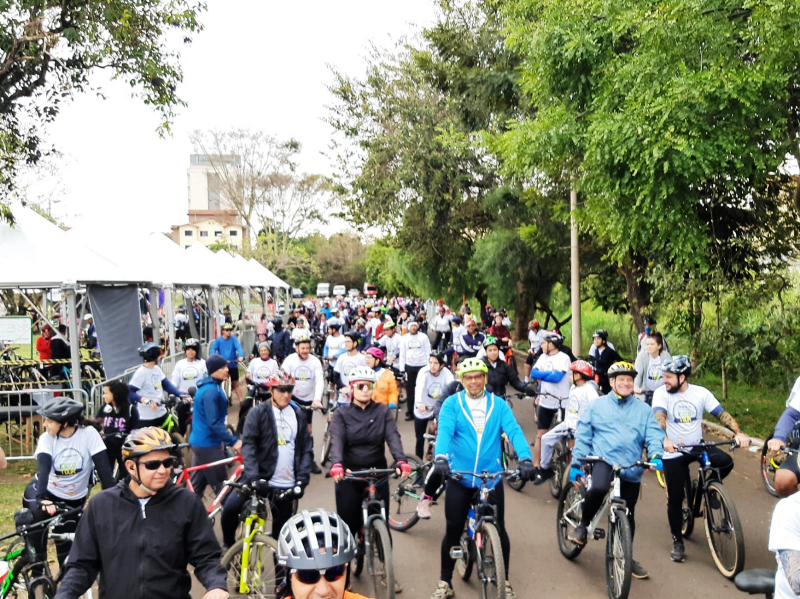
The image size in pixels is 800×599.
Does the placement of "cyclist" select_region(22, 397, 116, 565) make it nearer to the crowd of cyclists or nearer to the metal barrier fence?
the crowd of cyclists

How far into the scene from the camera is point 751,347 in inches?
469

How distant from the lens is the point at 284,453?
6.27 meters

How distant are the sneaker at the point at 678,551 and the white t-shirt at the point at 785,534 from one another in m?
3.80

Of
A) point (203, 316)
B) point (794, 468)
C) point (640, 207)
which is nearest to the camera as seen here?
point (794, 468)

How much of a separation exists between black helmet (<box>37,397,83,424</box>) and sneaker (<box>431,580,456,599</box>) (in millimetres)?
3180

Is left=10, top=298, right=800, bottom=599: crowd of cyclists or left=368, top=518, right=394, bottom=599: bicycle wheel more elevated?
left=10, top=298, right=800, bottom=599: crowd of cyclists

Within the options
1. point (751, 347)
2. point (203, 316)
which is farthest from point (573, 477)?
point (203, 316)

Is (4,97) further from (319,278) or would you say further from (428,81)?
(319,278)

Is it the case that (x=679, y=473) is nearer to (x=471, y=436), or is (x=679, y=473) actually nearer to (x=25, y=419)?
(x=471, y=436)

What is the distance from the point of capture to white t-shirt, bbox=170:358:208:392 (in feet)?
35.7

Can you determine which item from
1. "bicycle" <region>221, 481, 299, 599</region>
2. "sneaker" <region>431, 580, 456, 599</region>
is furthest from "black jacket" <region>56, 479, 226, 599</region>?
"sneaker" <region>431, 580, 456, 599</region>

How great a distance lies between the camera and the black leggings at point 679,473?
6789 millimetres

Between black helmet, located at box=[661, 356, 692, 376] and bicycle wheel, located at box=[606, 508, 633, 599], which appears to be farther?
black helmet, located at box=[661, 356, 692, 376]

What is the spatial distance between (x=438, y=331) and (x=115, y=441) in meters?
16.7
